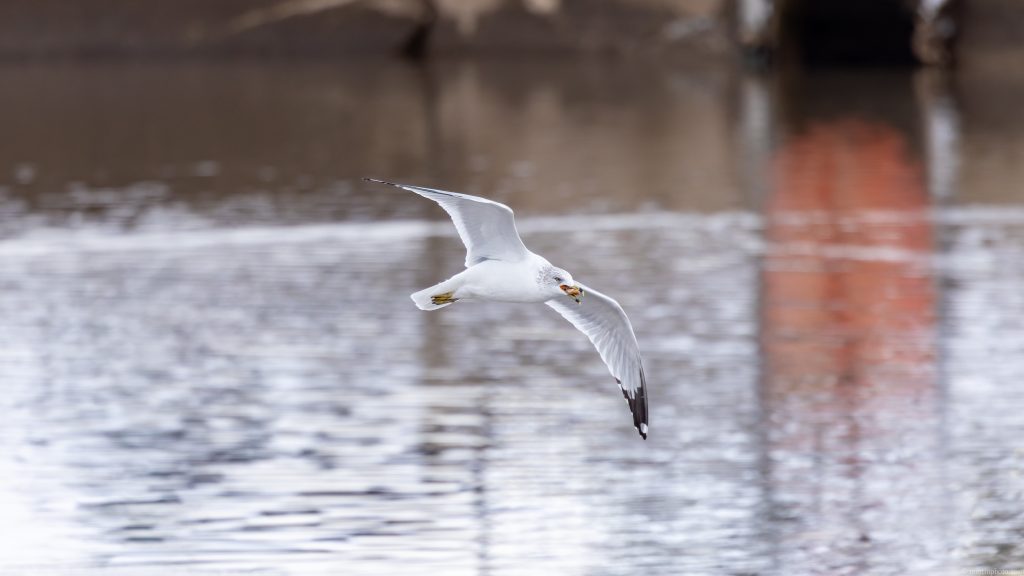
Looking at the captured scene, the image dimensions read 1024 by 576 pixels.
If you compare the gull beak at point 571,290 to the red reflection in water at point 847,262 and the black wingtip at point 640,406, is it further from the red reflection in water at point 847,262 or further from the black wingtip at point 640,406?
the red reflection in water at point 847,262

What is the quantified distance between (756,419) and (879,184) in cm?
930

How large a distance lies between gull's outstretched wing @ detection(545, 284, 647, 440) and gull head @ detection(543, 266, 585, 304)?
0.54 meters

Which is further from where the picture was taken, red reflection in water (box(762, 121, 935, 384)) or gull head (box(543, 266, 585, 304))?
red reflection in water (box(762, 121, 935, 384))

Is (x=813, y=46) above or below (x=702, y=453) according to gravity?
above

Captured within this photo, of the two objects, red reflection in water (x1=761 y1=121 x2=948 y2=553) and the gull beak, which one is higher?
the gull beak

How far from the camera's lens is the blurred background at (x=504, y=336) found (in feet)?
25.4

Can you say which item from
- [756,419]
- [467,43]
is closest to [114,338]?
[756,419]

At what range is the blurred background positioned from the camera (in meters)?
7.75

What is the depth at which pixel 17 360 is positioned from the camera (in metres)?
11.1

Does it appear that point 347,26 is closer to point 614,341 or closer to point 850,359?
point 850,359

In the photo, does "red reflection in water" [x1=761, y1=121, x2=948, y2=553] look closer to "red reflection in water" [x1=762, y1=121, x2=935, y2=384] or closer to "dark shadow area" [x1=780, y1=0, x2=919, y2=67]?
"red reflection in water" [x1=762, y1=121, x2=935, y2=384]

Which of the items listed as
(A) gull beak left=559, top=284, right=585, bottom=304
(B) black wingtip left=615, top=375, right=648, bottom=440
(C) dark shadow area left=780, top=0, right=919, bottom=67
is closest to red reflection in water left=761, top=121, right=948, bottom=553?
(B) black wingtip left=615, top=375, right=648, bottom=440

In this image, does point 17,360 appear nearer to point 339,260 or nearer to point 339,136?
point 339,260

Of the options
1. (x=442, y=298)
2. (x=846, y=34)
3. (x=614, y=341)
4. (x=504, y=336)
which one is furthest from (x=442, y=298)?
(x=846, y=34)
